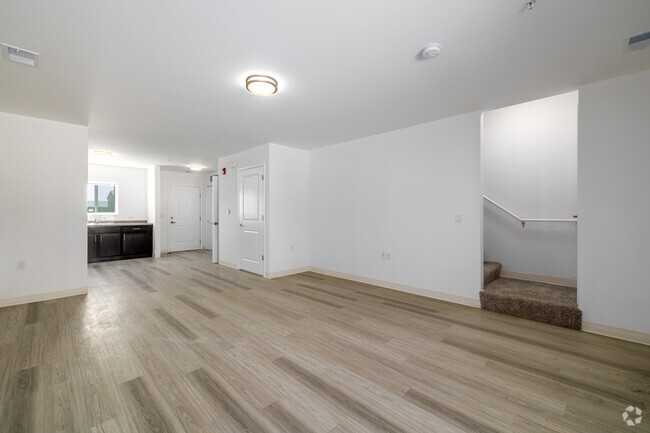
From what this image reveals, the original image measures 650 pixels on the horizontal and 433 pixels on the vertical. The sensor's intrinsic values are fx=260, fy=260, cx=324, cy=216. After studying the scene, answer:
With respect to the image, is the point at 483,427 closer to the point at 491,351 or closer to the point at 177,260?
the point at 491,351

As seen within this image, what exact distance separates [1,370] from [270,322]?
2233 mm

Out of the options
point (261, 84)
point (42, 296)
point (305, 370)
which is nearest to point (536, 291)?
point (305, 370)

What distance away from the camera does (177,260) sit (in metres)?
7.29

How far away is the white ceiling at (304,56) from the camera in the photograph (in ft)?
6.01

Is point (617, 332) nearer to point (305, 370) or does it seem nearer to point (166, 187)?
point (305, 370)

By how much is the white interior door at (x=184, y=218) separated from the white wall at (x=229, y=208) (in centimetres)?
303

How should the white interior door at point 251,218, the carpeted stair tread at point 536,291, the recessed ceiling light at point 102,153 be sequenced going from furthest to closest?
the recessed ceiling light at point 102,153
the white interior door at point 251,218
the carpeted stair tread at point 536,291

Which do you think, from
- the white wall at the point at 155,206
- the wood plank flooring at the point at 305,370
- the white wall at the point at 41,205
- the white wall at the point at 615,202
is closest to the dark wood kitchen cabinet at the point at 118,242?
the white wall at the point at 155,206

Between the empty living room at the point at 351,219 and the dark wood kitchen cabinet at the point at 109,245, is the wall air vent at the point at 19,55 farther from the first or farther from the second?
the dark wood kitchen cabinet at the point at 109,245

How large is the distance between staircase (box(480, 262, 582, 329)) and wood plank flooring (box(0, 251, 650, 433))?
0.14 metres

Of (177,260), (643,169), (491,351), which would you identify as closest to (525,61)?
(643,169)

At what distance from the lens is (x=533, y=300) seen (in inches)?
126

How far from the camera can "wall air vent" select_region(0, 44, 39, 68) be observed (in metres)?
2.24

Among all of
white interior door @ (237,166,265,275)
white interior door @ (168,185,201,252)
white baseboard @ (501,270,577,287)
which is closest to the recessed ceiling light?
white interior door @ (168,185,201,252)
